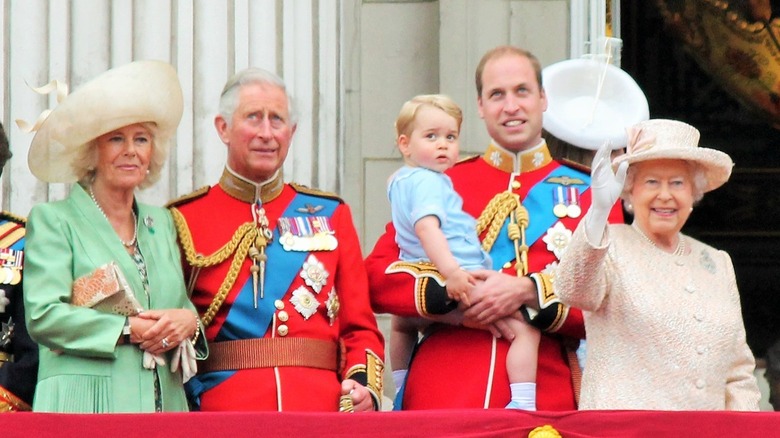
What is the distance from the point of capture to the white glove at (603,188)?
5180mm

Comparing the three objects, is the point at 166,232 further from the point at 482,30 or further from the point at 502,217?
the point at 482,30

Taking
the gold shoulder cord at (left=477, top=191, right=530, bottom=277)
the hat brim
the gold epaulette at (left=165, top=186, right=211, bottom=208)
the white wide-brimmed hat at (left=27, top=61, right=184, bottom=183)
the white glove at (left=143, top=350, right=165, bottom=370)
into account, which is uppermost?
the white wide-brimmed hat at (left=27, top=61, right=184, bottom=183)

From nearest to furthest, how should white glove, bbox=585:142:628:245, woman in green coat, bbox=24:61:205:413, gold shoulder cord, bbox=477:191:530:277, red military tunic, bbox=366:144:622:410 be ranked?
white glove, bbox=585:142:628:245 < woman in green coat, bbox=24:61:205:413 < red military tunic, bbox=366:144:622:410 < gold shoulder cord, bbox=477:191:530:277

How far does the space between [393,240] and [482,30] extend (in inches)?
71.5

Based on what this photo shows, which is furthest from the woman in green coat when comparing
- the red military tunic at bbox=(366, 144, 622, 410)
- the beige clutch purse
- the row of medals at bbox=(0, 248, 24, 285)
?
the red military tunic at bbox=(366, 144, 622, 410)

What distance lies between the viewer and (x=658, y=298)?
17.9 feet

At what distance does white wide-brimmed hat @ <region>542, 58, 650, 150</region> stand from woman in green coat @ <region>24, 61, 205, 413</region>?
1209mm

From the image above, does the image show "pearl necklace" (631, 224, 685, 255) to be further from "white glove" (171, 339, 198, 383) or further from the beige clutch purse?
the beige clutch purse

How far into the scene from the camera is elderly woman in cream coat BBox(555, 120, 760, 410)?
5.40 m

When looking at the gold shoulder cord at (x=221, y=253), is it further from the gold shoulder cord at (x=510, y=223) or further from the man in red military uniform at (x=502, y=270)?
the gold shoulder cord at (x=510, y=223)

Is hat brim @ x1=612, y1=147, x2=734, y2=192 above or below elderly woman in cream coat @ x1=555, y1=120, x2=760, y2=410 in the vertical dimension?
above

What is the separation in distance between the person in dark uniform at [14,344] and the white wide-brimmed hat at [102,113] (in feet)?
0.82

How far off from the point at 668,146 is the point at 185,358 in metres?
1.34

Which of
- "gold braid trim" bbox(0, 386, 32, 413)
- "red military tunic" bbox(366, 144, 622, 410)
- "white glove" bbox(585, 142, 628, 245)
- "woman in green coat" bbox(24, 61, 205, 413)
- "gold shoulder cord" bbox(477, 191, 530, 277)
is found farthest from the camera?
"gold shoulder cord" bbox(477, 191, 530, 277)
